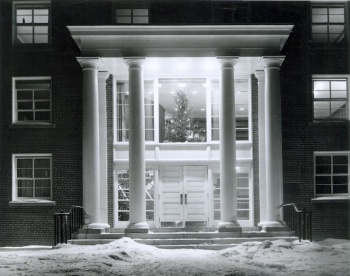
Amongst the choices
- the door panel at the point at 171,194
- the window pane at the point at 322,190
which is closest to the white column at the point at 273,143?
the window pane at the point at 322,190

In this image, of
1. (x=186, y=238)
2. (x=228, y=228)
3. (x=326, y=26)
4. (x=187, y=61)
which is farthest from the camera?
(x=326, y=26)

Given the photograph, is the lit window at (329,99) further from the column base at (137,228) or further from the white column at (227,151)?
the column base at (137,228)

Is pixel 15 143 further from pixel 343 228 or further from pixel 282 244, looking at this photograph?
pixel 343 228

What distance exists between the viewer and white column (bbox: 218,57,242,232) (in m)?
19.7

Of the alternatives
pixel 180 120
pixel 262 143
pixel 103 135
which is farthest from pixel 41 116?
pixel 262 143

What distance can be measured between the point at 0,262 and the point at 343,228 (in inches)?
508

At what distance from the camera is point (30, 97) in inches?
896

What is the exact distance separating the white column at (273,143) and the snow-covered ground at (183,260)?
87.3 inches

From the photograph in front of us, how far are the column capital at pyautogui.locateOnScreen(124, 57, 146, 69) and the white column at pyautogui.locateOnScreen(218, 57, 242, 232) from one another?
2.74 metres

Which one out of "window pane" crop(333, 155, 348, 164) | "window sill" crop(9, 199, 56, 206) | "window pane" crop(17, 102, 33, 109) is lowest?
"window sill" crop(9, 199, 56, 206)

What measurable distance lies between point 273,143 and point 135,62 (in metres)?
5.61

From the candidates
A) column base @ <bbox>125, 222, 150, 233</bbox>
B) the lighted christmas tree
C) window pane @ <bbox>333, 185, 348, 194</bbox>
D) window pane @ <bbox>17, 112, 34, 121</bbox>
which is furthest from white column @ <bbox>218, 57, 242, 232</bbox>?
window pane @ <bbox>17, 112, 34, 121</bbox>

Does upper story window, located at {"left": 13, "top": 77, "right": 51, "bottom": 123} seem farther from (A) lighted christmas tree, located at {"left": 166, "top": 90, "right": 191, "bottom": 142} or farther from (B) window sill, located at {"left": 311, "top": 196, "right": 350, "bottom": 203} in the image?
(B) window sill, located at {"left": 311, "top": 196, "right": 350, "bottom": 203}

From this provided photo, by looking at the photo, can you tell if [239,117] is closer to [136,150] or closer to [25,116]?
[136,150]
